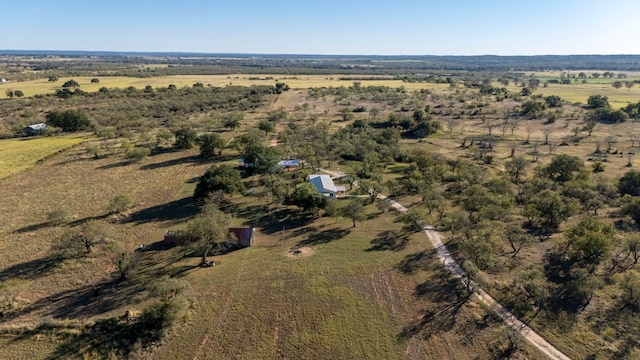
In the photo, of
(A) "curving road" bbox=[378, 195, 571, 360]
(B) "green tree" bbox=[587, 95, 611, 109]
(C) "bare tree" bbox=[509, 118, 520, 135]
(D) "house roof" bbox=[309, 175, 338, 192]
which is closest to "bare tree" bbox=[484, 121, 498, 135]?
(C) "bare tree" bbox=[509, 118, 520, 135]

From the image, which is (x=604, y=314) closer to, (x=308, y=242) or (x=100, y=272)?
(x=308, y=242)

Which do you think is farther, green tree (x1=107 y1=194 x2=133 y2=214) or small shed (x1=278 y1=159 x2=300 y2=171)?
small shed (x1=278 y1=159 x2=300 y2=171)

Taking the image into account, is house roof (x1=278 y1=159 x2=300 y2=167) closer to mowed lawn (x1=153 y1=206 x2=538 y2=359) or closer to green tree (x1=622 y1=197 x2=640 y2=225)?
mowed lawn (x1=153 y1=206 x2=538 y2=359)

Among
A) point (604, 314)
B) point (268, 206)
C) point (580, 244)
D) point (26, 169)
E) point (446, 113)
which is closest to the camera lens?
point (604, 314)

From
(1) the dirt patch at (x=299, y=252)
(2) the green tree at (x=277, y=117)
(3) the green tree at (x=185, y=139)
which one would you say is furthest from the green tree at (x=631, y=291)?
(2) the green tree at (x=277, y=117)

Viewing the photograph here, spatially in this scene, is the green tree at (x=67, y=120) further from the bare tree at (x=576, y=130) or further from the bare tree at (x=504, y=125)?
the bare tree at (x=576, y=130)

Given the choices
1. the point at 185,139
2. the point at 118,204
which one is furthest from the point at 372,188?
the point at 185,139

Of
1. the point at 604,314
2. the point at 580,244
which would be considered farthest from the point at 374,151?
the point at 604,314
